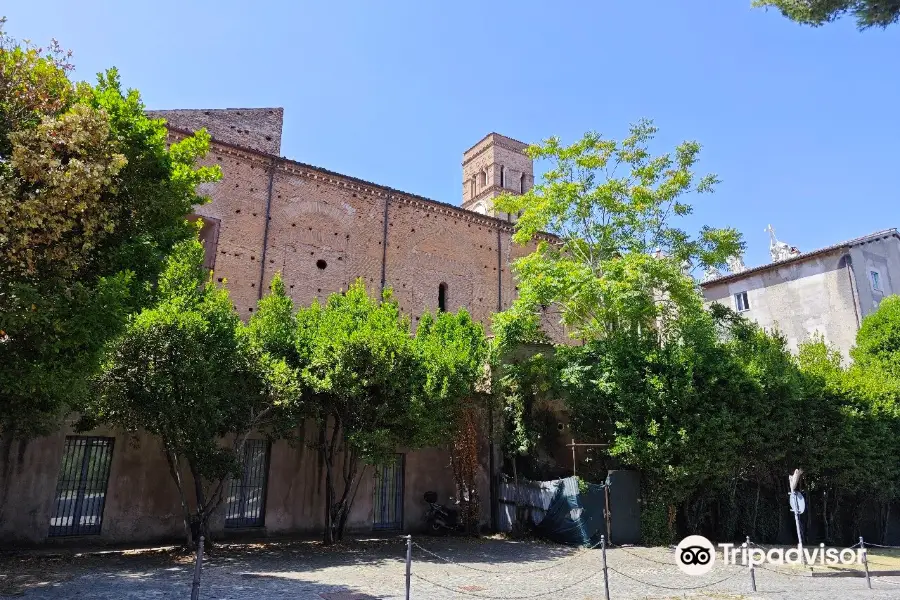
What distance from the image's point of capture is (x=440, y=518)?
15.2 m

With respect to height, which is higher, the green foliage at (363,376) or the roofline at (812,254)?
the roofline at (812,254)

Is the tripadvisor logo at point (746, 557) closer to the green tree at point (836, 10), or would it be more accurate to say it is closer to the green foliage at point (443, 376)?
the green foliage at point (443, 376)

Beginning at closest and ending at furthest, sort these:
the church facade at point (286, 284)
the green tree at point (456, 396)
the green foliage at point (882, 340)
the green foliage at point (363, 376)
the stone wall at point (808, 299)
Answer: the green foliage at point (363, 376)
the church facade at point (286, 284)
the green tree at point (456, 396)
the green foliage at point (882, 340)
the stone wall at point (808, 299)

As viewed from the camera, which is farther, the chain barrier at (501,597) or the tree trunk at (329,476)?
the tree trunk at (329,476)

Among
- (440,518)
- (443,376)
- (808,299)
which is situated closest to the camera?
(443,376)

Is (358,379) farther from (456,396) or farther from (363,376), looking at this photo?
(456,396)

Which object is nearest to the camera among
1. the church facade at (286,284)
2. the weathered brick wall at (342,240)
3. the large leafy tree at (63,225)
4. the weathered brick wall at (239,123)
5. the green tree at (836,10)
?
the large leafy tree at (63,225)

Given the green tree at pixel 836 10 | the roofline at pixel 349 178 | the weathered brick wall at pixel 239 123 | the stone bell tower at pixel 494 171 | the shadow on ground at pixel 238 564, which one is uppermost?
the stone bell tower at pixel 494 171

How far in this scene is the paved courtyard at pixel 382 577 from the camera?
818 cm

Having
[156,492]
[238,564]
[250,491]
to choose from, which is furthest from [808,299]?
[156,492]

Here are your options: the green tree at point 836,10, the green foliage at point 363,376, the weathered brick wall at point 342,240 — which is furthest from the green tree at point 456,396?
the green tree at point 836,10

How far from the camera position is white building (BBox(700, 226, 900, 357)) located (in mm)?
23500

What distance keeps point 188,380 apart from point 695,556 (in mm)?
10177

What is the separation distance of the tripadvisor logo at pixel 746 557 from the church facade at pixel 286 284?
16.8 ft
